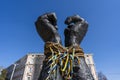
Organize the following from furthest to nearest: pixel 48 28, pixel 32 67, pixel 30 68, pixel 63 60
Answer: pixel 32 67 < pixel 30 68 < pixel 48 28 < pixel 63 60

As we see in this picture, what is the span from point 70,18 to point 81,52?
0.43 m

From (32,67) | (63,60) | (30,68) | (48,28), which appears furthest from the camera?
(32,67)

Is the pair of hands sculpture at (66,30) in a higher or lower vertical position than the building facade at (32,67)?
lower

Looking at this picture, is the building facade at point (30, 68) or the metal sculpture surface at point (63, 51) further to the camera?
the building facade at point (30, 68)

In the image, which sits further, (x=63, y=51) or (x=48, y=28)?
(x=48, y=28)

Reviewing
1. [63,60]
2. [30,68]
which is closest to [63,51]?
[63,60]

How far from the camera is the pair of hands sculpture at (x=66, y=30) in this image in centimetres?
158

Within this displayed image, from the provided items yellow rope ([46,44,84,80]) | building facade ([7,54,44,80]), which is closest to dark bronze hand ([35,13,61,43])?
yellow rope ([46,44,84,80])

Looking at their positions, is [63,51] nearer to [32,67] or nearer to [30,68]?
[30,68]

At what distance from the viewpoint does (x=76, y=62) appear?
1.41 metres

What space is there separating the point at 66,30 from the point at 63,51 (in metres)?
0.32

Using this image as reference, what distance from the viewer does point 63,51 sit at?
1438mm

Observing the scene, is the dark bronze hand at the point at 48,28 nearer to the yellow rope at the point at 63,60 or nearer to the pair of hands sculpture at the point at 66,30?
the pair of hands sculpture at the point at 66,30

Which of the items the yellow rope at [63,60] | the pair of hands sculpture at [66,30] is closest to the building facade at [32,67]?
the pair of hands sculpture at [66,30]
